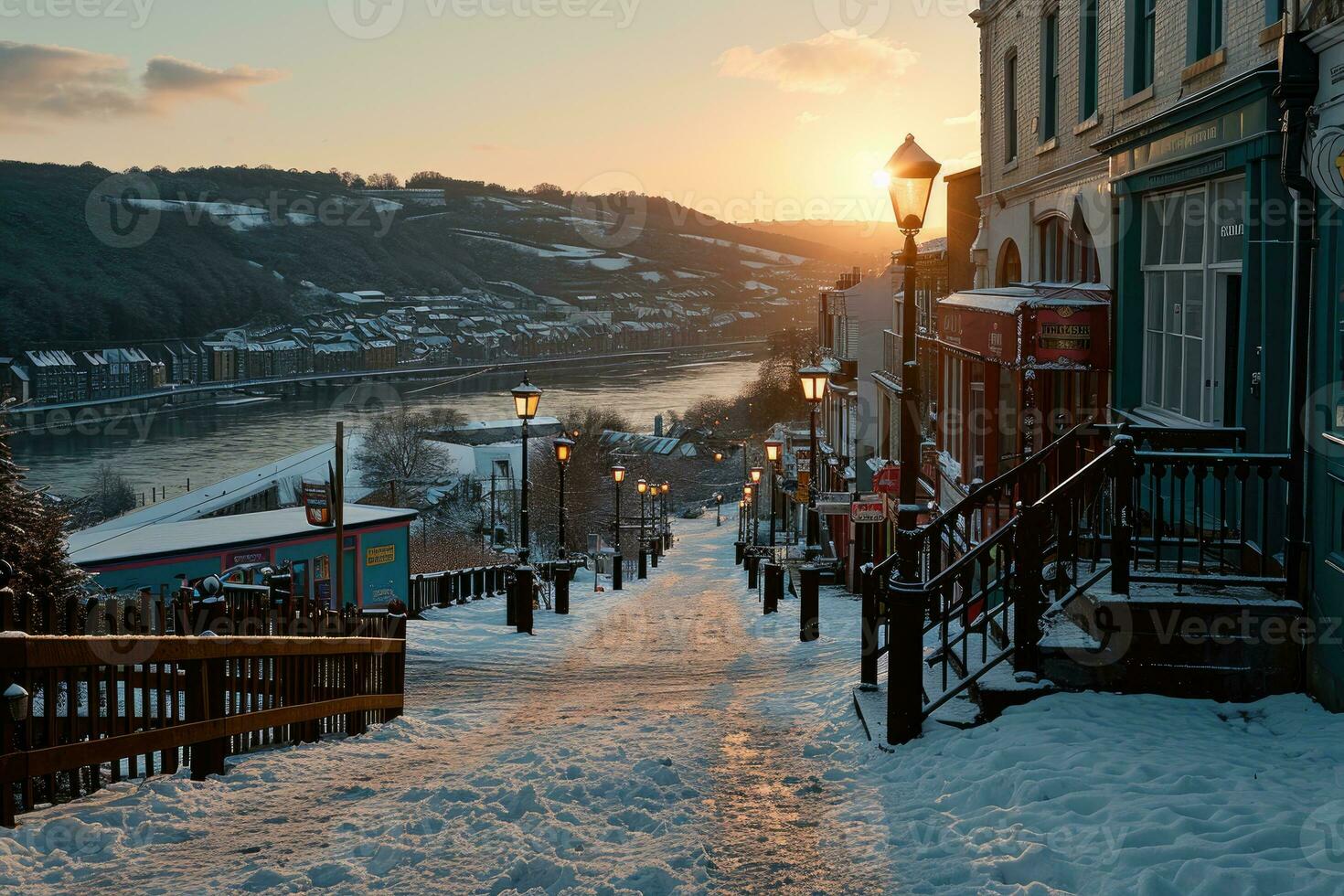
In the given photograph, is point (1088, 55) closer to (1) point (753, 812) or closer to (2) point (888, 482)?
(2) point (888, 482)

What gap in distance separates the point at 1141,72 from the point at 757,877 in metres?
9.77

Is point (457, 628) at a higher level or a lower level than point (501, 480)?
higher

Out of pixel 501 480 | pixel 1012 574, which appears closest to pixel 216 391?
pixel 501 480

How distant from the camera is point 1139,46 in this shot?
11609mm

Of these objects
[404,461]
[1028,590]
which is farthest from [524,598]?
[404,461]

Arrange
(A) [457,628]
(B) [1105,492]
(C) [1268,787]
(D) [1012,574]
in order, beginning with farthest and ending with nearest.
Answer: (A) [457,628]
(B) [1105,492]
(D) [1012,574]
(C) [1268,787]

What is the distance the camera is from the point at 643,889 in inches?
200

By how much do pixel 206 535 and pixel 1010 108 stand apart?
69.2 ft

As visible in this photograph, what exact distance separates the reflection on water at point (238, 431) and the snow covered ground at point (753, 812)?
107479mm

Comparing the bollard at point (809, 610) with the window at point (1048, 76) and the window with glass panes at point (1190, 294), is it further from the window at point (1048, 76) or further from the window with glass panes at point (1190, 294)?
the window at point (1048, 76)

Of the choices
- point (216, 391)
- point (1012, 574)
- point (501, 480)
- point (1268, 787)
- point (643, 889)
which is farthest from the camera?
point (216, 391)

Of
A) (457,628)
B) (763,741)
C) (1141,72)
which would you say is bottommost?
(457,628)

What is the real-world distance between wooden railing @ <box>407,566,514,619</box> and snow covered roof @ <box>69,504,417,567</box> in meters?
4.43

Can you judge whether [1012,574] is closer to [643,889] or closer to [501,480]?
[643,889]
